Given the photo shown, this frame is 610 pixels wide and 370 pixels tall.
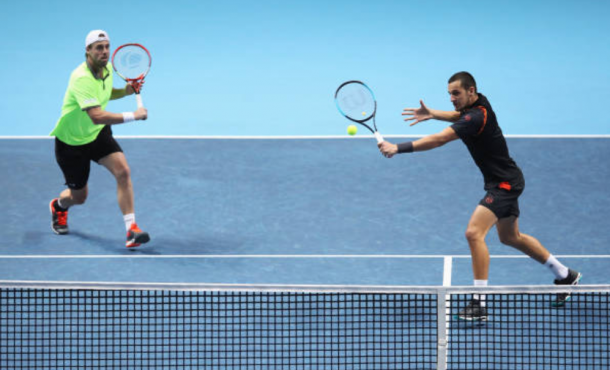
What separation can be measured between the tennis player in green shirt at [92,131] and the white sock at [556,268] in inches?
124

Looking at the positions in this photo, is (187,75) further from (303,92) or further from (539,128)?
(539,128)

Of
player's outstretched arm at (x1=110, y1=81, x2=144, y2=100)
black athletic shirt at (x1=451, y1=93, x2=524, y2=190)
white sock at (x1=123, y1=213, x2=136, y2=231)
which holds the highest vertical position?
player's outstretched arm at (x1=110, y1=81, x2=144, y2=100)

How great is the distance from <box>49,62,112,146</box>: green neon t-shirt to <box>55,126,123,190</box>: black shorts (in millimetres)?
47

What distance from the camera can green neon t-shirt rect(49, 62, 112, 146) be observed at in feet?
24.6

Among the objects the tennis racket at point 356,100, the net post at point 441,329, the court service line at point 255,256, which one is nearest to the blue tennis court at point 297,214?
the court service line at point 255,256

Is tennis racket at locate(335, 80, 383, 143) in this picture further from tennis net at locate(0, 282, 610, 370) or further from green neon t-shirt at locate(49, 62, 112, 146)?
green neon t-shirt at locate(49, 62, 112, 146)

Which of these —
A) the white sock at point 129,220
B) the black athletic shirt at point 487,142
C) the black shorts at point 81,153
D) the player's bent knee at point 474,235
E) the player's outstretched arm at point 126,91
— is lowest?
the white sock at point 129,220

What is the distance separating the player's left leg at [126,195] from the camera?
777 cm

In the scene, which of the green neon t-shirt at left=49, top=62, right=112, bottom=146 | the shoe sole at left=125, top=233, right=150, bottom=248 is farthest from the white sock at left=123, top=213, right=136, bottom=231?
the green neon t-shirt at left=49, top=62, right=112, bottom=146

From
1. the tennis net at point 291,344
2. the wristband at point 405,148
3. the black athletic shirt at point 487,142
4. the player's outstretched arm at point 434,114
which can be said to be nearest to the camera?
the tennis net at point 291,344

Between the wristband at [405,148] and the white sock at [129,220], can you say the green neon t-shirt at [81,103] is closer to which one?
the white sock at [129,220]

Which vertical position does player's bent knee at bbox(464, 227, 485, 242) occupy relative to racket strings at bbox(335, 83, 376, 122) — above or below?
below

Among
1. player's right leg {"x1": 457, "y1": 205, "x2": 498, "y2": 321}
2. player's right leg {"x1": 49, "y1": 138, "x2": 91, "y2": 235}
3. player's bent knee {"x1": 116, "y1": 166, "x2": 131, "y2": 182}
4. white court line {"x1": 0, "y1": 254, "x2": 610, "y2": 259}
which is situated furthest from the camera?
player's right leg {"x1": 49, "y1": 138, "x2": 91, "y2": 235}

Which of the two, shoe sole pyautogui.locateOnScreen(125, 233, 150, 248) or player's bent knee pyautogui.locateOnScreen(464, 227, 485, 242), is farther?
shoe sole pyautogui.locateOnScreen(125, 233, 150, 248)
